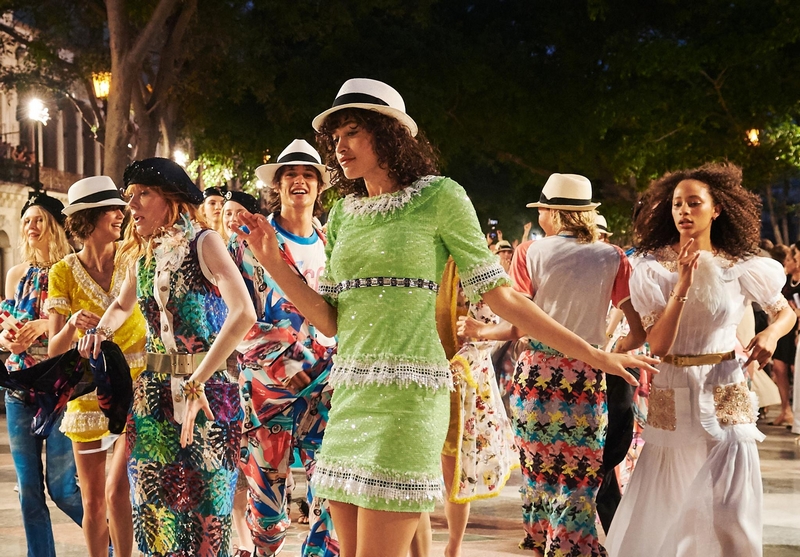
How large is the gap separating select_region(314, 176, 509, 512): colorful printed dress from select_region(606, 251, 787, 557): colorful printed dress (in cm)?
191

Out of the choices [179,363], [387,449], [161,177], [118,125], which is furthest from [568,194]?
[118,125]

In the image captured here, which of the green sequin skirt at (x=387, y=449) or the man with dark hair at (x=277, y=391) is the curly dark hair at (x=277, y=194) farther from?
the green sequin skirt at (x=387, y=449)

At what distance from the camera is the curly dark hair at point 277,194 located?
598 cm

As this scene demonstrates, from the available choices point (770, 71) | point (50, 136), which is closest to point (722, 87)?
point (770, 71)

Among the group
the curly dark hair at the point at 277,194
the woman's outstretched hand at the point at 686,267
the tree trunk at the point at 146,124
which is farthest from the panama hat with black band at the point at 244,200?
the tree trunk at the point at 146,124

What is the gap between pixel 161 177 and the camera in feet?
14.1

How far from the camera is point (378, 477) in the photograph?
3270 millimetres

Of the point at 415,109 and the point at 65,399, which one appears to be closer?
the point at 65,399

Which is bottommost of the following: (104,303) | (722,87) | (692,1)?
(104,303)

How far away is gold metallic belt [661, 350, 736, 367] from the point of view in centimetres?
491

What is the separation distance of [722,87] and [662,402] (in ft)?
45.1

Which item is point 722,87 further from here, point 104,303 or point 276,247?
point 276,247

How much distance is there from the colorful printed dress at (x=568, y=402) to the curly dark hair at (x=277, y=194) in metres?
1.41

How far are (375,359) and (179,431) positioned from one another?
1234 millimetres
